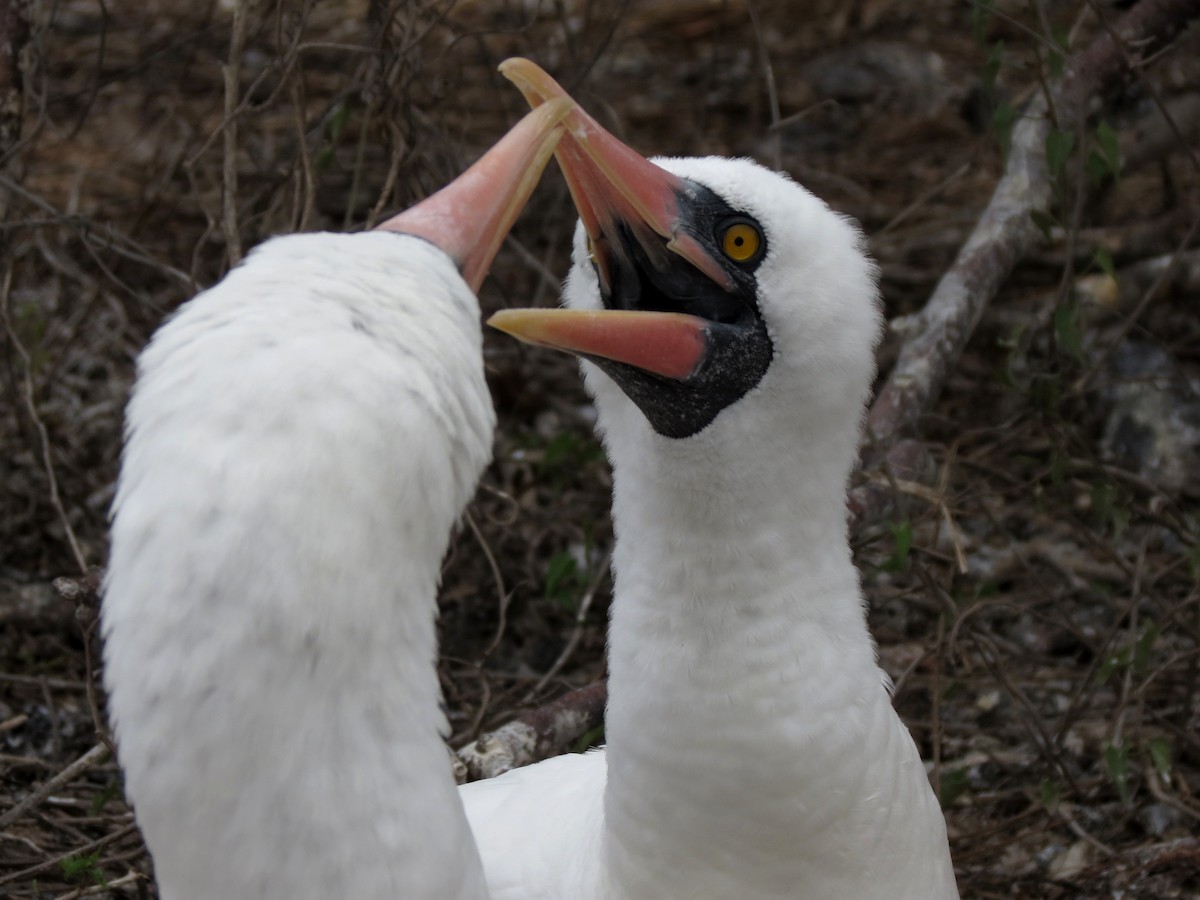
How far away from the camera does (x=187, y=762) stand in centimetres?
186

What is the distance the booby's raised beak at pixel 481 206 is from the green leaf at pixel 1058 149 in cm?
224

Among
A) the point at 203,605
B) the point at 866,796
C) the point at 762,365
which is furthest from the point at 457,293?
the point at 866,796

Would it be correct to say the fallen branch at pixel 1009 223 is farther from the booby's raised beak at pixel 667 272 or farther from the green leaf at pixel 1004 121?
the booby's raised beak at pixel 667 272

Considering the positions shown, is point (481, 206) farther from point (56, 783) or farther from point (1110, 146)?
point (1110, 146)

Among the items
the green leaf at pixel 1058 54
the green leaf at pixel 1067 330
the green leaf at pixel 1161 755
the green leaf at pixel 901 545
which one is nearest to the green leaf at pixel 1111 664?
the green leaf at pixel 1161 755

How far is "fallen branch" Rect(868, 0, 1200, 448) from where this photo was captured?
4422mm

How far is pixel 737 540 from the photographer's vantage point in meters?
2.72

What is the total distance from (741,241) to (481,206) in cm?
65

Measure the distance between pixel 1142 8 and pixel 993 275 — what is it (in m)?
1.15

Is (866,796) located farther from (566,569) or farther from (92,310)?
(92,310)

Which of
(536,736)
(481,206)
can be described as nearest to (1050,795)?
(536,736)

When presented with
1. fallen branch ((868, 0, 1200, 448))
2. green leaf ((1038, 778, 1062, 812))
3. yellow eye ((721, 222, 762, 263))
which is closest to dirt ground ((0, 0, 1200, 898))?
green leaf ((1038, 778, 1062, 812))

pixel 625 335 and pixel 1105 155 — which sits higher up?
pixel 625 335

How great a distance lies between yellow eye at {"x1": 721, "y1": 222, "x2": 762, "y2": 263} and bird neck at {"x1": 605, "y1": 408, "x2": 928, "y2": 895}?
29cm
